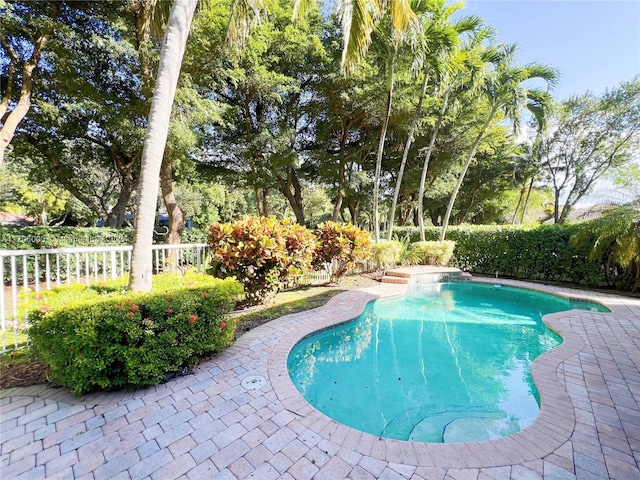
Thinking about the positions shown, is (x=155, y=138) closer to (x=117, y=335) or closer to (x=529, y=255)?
(x=117, y=335)

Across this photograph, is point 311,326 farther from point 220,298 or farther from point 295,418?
point 295,418

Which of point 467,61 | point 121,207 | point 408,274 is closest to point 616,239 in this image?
point 408,274

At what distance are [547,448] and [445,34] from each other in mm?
10692

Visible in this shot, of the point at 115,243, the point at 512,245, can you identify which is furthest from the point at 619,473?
the point at 115,243

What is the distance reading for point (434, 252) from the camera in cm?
1155

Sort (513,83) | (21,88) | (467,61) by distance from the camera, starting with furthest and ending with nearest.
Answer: (467,61) < (513,83) < (21,88)

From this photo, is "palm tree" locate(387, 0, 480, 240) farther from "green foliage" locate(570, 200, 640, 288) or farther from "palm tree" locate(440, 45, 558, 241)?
"green foliage" locate(570, 200, 640, 288)

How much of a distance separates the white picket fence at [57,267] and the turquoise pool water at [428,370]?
3.09m

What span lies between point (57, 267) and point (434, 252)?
37.6ft

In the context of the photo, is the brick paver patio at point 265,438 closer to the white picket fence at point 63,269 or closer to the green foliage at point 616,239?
the white picket fence at point 63,269

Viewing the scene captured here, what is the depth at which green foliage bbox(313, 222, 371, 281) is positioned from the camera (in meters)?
8.13

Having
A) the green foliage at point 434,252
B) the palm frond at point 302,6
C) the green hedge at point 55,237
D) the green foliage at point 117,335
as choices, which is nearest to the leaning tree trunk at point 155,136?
the green foliage at point 117,335

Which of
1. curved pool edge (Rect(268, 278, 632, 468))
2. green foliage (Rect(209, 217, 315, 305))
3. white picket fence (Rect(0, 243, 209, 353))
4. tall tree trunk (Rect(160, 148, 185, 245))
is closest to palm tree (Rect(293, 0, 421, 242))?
green foliage (Rect(209, 217, 315, 305))

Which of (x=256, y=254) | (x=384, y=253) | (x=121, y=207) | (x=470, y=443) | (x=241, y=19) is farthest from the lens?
(x=121, y=207)
